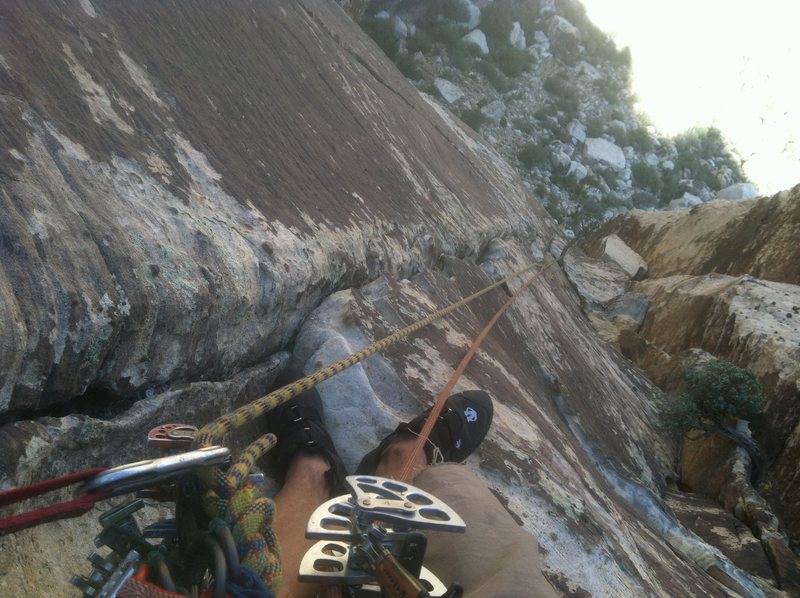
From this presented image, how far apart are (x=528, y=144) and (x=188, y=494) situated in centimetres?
1824

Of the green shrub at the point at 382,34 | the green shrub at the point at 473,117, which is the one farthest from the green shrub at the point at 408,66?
the green shrub at the point at 473,117

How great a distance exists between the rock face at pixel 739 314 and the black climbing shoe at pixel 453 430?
254 centimetres

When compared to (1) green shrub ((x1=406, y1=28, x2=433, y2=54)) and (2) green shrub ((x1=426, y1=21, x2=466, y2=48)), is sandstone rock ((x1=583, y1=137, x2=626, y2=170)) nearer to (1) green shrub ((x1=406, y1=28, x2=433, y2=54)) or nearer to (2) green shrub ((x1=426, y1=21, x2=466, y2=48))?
(2) green shrub ((x1=426, y1=21, x2=466, y2=48))

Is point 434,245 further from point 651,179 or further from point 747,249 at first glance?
point 651,179

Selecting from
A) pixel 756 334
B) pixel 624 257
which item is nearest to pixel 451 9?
pixel 624 257

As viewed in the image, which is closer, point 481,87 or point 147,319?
point 147,319

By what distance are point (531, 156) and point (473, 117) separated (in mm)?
2020

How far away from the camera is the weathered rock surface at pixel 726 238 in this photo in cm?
827

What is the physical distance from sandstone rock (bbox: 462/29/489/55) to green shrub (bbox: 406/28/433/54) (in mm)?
1958

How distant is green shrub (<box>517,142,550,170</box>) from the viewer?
17859 millimetres

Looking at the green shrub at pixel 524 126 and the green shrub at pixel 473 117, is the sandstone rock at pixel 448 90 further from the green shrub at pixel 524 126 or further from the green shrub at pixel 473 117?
the green shrub at pixel 524 126

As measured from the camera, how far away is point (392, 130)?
4.70m

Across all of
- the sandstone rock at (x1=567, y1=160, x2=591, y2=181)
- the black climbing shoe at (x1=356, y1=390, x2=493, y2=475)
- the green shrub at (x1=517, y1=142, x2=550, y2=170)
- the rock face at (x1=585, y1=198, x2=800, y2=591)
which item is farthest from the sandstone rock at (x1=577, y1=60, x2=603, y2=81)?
the black climbing shoe at (x1=356, y1=390, x2=493, y2=475)

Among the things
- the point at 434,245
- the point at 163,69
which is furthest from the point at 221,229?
the point at 434,245
